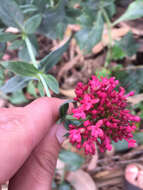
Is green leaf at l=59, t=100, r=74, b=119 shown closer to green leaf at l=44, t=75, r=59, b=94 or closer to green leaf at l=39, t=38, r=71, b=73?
green leaf at l=44, t=75, r=59, b=94

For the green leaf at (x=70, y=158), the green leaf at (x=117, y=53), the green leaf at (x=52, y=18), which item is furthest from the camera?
the green leaf at (x=117, y=53)

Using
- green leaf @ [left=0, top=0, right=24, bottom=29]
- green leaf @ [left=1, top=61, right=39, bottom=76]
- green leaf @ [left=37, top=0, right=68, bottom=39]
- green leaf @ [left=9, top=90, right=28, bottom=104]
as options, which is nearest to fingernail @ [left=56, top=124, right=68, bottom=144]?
green leaf @ [left=1, top=61, right=39, bottom=76]

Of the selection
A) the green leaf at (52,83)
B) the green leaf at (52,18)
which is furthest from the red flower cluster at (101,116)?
the green leaf at (52,18)

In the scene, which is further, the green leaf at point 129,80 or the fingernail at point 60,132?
the green leaf at point 129,80

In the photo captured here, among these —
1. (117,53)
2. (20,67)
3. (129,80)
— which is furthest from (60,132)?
(117,53)

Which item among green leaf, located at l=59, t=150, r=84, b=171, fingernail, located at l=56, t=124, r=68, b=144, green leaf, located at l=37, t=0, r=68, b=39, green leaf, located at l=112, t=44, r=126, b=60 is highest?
green leaf, located at l=37, t=0, r=68, b=39

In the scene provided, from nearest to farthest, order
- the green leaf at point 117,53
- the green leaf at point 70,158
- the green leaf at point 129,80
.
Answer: the green leaf at point 70,158 < the green leaf at point 129,80 < the green leaf at point 117,53

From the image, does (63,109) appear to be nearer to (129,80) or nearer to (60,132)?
(60,132)

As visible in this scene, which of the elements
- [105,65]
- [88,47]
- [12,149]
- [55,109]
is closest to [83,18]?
[88,47]

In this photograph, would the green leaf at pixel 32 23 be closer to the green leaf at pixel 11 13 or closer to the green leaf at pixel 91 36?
the green leaf at pixel 11 13
